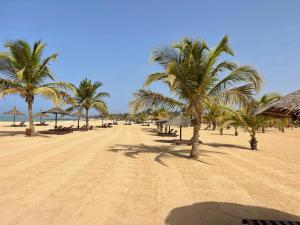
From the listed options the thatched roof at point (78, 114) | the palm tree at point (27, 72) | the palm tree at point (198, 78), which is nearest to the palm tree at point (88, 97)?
the thatched roof at point (78, 114)

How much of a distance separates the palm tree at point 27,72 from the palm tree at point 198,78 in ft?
36.4

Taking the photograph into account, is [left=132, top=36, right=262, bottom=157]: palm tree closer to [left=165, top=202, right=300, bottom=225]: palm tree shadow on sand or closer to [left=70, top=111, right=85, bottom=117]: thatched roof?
[left=165, top=202, right=300, bottom=225]: palm tree shadow on sand

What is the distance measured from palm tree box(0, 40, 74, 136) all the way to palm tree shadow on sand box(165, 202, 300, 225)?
16.7 meters

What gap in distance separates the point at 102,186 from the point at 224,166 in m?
5.33

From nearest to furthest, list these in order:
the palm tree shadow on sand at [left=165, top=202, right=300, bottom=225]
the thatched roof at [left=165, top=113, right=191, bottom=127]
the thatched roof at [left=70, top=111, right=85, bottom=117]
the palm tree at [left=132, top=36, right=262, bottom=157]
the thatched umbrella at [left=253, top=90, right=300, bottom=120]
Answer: the palm tree shadow on sand at [left=165, top=202, right=300, bottom=225]
the thatched umbrella at [left=253, top=90, right=300, bottom=120]
the palm tree at [left=132, top=36, right=262, bottom=157]
the thatched roof at [left=165, top=113, right=191, bottom=127]
the thatched roof at [left=70, top=111, right=85, bottom=117]

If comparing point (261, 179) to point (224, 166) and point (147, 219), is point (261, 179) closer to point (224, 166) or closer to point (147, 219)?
point (224, 166)

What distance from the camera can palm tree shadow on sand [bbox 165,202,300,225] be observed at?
5056 mm

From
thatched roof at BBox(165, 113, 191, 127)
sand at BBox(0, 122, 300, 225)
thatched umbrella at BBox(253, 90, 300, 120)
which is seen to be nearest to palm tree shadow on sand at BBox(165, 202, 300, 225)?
sand at BBox(0, 122, 300, 225)

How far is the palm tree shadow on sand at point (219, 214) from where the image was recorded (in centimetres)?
506

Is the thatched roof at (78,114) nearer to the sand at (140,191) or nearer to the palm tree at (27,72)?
the palm tree at (27,72)

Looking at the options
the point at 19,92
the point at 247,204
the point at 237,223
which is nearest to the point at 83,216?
the point at 237,223

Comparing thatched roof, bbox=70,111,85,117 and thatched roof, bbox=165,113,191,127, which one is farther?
thatched roof, bbox=70,111,85,117

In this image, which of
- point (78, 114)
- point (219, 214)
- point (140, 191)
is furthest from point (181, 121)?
point (78, 114)

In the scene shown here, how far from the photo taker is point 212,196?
6.60 metres
